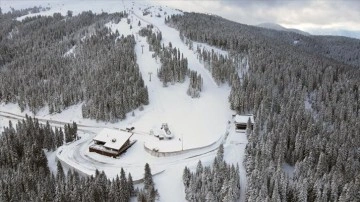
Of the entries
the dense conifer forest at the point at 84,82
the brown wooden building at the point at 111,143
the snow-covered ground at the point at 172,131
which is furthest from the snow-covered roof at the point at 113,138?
the dense conifer forest at the point at 84,82

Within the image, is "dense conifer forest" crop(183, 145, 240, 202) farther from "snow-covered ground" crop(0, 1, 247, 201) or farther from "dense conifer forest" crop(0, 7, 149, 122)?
"dense conifer forest" crop(0, 7, 149, 122)

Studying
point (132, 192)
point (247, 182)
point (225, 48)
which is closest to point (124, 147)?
point (132, 192)

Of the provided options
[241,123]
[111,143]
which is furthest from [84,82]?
[241,123]

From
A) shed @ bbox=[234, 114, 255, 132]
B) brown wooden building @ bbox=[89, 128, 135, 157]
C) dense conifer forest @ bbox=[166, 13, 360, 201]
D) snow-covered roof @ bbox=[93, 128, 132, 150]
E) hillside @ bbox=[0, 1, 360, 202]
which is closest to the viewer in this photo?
dense conifer forest @ bbox=[166, 13, 360, 201]

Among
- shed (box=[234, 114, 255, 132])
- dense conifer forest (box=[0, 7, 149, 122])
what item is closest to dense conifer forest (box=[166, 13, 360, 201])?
shed (box=[234, 114, 255, 132])

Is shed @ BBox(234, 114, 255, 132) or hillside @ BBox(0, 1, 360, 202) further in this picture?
shed @ BBox(234, 114, 255, 132)
